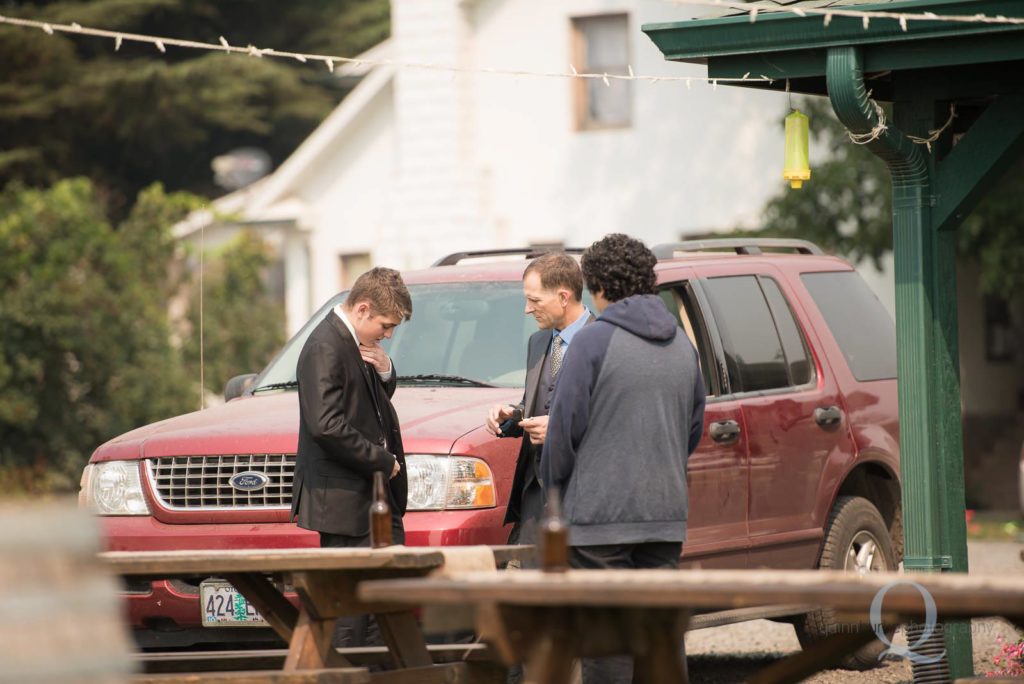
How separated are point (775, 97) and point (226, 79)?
45.6 feet

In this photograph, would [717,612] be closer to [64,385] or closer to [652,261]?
[652,261]

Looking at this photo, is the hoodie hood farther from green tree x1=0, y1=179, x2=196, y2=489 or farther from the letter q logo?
green tree x1=0, y1=179, x2=196, y2=489

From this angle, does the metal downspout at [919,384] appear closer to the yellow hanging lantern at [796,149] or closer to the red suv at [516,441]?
the yellow hanging lantern at [796,149]

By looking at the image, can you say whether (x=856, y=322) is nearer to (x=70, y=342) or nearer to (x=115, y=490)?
(x=115, y=490)

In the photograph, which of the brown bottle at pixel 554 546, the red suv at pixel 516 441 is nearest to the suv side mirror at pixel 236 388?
the red suv at pixel 516 441

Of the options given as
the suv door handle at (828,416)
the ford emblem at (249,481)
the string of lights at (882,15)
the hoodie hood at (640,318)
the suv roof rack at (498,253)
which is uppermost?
the string of lights at (882,15)

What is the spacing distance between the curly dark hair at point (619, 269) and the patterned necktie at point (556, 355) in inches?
33.0

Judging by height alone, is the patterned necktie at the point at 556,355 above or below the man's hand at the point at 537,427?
above

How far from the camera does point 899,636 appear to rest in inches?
401

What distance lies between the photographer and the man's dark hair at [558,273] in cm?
719

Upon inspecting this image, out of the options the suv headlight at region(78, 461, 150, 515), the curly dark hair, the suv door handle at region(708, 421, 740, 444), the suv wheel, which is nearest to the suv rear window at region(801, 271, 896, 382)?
the suv wheel

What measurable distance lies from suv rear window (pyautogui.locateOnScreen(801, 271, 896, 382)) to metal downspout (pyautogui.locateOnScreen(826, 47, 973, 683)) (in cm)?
175

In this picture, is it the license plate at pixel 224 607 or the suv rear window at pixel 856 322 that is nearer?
the license plate at pixel 224 607

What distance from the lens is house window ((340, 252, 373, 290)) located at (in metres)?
25.6
